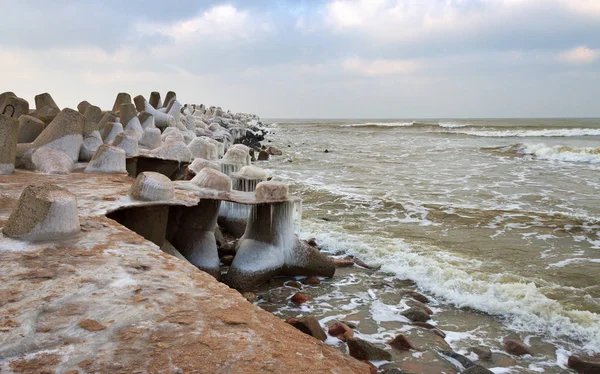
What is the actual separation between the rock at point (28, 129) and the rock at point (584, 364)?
7.16 m

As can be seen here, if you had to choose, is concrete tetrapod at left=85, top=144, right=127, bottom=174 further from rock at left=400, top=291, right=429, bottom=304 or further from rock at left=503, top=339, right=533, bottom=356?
rock at left=503, top=339, right=533, bottom=356

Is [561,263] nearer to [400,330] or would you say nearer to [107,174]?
[400,330]

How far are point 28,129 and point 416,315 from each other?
5.94 metres

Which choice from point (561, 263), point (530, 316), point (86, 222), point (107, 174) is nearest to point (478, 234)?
point (561, 263)

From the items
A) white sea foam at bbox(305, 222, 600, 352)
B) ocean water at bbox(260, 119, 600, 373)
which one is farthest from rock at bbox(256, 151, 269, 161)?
white sea foam at bbox(305, 222, 600, 352)

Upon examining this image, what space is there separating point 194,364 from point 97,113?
281 inches

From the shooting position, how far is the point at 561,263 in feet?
20.6

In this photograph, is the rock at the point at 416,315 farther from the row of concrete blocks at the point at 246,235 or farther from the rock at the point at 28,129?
the rock at the point at 28,129

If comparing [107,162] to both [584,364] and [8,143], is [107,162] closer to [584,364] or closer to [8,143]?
[8,143]

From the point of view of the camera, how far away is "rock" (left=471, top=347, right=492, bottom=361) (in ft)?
12.7

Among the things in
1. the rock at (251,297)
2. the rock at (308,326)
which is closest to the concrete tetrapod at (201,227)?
the rock at (251,297)

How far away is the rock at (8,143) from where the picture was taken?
17.0 ft

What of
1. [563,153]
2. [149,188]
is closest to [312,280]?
A: [149,188]

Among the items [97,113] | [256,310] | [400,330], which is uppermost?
[97,113]
